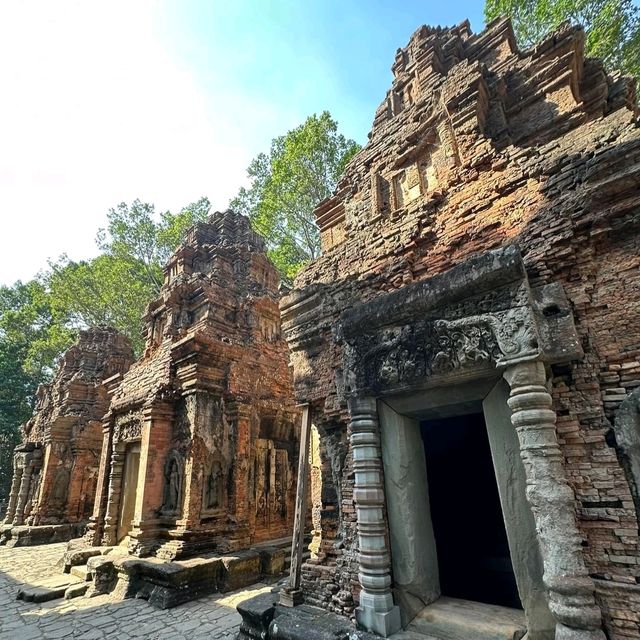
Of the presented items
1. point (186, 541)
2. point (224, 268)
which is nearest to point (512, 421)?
point (186, 541)

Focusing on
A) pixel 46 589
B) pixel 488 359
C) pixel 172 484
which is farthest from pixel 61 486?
pixel 488 359

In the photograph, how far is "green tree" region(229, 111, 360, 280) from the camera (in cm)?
1764

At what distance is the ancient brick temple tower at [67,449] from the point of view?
1412cm

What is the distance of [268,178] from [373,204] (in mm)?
14511

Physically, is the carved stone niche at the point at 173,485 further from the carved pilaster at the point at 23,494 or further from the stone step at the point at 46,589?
the carved pilaster at the point at 23,494

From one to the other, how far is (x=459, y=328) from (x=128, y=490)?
9615 millimetres

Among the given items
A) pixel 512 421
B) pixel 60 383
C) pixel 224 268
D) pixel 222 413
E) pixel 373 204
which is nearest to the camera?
pixel 512 421

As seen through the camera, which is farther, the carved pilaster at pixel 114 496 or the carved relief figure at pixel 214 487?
the carved pilaster at pixel 114 496

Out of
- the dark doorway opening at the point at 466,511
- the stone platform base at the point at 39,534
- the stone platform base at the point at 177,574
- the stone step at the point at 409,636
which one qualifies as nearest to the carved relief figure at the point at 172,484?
the stone platform base at the point at 177,574

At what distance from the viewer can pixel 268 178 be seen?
759 inches

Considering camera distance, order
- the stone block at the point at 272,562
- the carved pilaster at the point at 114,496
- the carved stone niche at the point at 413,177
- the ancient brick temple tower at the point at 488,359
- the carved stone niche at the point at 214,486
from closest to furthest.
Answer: the ancient brick temple tower at the point at 488,359 < the carved stone niche at the point at 413,177 < the stone block at the point at 272,562 < the carved stone niche at the point at 214,486 < the carved pilaster at the point at 114,496

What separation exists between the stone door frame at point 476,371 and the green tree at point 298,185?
1415cm

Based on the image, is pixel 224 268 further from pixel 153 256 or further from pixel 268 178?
pixel 153 256

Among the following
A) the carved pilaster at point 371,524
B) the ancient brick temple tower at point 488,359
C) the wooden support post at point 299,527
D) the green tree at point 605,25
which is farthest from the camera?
the green tree at point 605,25
